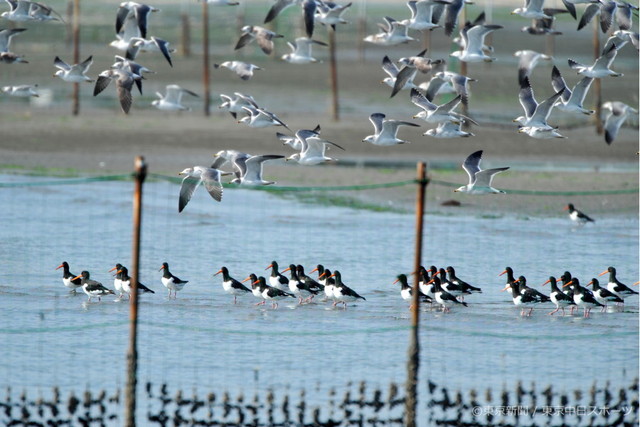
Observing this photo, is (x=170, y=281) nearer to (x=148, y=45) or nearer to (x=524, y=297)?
(x=148, y=45)

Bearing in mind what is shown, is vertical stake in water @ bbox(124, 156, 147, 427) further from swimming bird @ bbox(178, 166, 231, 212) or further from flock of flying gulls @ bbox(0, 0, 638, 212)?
flock of flying gulls @ bbox(0, 0, 638, 212)

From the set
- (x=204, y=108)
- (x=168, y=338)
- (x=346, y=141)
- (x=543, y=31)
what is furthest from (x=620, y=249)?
(x=204, y=108)

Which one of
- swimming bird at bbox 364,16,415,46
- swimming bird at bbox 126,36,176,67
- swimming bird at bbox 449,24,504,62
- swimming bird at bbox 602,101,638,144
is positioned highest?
swimming bird at bbox 364,16,415,46

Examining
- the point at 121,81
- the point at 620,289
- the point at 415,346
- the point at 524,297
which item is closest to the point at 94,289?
the point at 121,81

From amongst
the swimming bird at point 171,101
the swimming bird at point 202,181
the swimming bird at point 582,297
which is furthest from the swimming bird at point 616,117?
the swimming bird at point 171,101

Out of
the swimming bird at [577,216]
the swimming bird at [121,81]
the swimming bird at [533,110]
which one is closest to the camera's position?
the swimming bird at [533,110]

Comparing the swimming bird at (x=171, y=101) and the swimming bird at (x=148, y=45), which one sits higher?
the swimming bird at (x=148, y=45)

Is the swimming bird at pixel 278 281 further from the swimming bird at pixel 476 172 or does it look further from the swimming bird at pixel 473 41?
the swimming bird at pixel 473 41

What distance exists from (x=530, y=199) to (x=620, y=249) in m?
4.83

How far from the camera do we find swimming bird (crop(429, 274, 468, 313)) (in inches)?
695

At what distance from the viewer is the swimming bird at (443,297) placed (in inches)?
695

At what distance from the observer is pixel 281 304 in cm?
1844

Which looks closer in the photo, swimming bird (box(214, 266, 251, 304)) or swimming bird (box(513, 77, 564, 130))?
swimming bird (box(214, 266, 251, 304))

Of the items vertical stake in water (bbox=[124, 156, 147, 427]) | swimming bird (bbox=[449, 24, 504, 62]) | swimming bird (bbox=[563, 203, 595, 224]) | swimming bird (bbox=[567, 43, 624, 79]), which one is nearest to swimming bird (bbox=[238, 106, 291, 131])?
swimming bird (bbox=[449, 24, 504, 62])
